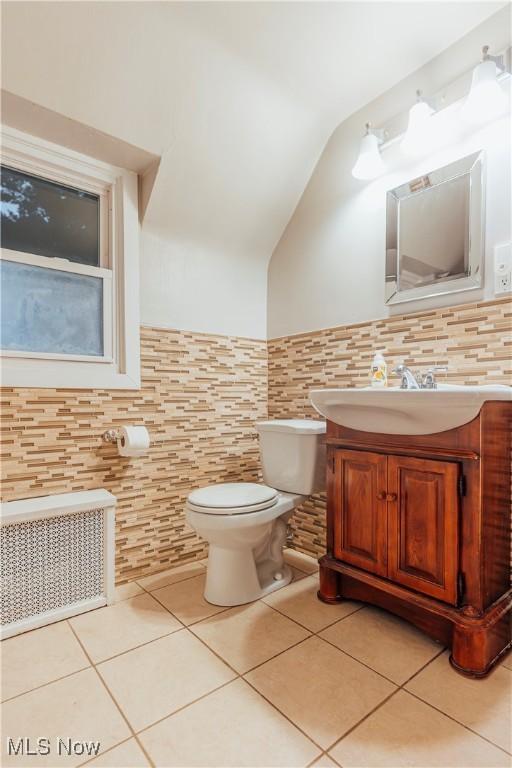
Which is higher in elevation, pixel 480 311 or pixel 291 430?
pixel 480 311

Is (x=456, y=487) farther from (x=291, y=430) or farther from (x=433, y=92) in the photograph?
(x=433, y=92)

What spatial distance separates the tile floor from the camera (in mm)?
959

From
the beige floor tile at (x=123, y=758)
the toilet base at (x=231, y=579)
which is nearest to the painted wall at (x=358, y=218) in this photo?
the toilet base at (x=231, y=579)

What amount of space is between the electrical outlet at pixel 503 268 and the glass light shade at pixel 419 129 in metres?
0.54

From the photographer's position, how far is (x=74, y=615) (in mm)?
1559

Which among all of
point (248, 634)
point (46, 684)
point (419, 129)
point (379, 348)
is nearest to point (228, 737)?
point (248, 634)

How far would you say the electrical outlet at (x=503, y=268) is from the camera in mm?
1406

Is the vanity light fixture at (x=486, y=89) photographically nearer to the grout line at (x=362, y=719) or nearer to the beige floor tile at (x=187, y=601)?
the grout line at (x=362, y=719)

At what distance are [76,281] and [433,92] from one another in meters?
1.69

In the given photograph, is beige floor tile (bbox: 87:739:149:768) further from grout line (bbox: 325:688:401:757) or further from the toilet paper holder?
the toilet paper holder

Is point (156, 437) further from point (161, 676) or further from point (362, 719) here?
point (362, 719)

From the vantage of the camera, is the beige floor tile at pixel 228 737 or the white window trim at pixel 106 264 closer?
the beige floor tile at pixel 228 737

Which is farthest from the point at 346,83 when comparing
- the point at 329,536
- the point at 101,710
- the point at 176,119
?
the point at 101,710

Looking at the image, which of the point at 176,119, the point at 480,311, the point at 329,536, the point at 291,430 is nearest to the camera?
the point at 480,311
